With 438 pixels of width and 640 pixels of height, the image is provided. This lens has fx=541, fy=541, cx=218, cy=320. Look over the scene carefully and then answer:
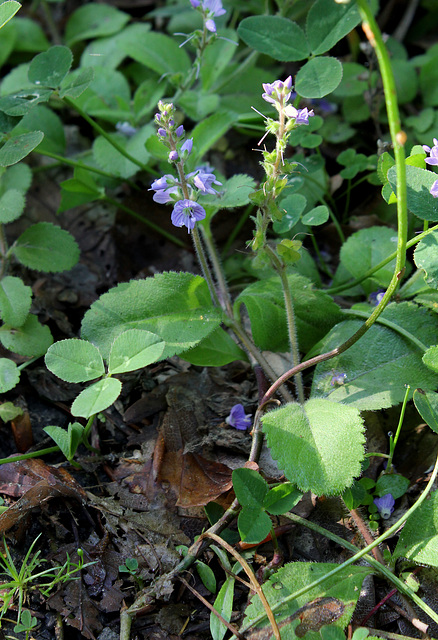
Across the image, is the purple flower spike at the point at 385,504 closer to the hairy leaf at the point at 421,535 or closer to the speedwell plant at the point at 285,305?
the speedwell plant at the point at 285,305

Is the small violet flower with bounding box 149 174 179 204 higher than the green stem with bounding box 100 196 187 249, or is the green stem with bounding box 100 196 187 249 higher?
the small violet flower with bounding box 149 174 179 204

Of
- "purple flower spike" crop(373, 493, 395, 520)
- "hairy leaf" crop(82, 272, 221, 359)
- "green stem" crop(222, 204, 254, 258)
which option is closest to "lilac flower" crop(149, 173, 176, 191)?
"hairy leaf" crop(82, 272, 221, 359)

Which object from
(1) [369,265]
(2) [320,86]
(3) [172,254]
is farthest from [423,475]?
(3) [172,254]

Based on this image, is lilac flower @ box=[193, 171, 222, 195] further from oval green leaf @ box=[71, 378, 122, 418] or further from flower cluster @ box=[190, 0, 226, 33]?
flower cluster @ box=[190, 0, 226, 33]

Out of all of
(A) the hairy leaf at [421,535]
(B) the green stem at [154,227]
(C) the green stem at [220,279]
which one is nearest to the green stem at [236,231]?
(B) the green stem at [154,227]

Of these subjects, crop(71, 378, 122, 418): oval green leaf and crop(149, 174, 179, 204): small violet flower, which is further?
crop(149, 174, 179, 204): small violet flower

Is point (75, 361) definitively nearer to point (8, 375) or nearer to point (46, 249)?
point (8, 375)

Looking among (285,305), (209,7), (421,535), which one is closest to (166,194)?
(285,305)
